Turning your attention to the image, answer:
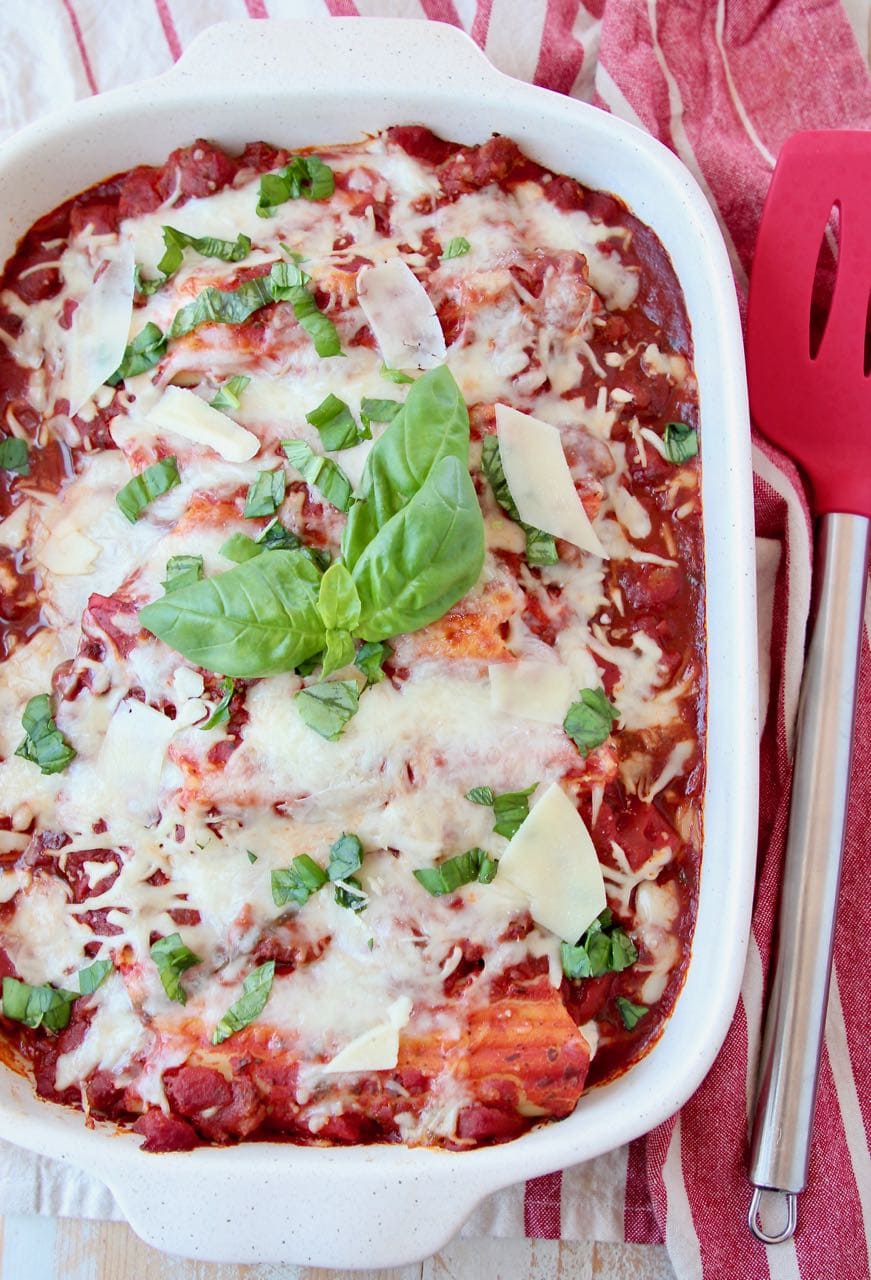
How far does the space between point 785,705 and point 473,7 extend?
2.01 metres

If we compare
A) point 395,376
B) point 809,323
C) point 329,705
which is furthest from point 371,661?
point 809,323

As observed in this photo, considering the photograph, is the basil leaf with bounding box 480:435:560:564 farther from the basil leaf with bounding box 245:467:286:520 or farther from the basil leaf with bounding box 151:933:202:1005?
the basil leaf with bounding box 151:933:202:1005

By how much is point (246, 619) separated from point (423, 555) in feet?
1.23

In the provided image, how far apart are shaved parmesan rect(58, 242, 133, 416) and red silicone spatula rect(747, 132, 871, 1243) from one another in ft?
5.01

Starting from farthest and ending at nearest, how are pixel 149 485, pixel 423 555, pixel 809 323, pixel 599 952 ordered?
pixel 809 323, pixel 149 485, pixel 599 952, pixel 423 555

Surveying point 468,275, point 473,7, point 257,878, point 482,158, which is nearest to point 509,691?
point 257,878

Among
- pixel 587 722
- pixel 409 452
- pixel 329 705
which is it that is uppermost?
pixel 409 452

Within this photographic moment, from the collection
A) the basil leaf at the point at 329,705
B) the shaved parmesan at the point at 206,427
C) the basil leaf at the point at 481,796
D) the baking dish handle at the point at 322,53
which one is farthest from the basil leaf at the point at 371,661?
the baking dish handle at the point at 322,53

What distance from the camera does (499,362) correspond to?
2.62 m

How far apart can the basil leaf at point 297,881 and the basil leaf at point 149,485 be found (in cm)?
87

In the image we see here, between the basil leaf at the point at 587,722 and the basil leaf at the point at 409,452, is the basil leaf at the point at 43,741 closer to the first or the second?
the basil leaf at the point at 409,452

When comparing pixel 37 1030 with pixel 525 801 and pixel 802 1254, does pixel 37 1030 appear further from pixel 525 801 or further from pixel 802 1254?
pixel 802 1254

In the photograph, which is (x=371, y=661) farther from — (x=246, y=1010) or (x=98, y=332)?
(x=98, y=332)

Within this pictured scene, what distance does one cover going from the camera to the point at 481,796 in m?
2.44
